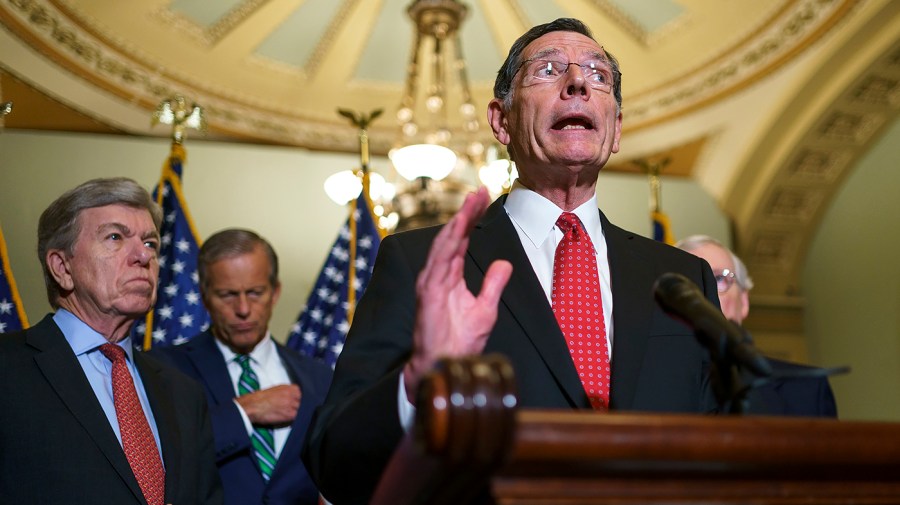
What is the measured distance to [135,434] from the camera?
7.51ft

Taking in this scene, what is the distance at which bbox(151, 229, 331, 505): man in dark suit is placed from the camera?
289 cm

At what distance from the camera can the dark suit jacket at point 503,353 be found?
129 cm

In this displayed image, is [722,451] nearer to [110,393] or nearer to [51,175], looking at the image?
[110,393]

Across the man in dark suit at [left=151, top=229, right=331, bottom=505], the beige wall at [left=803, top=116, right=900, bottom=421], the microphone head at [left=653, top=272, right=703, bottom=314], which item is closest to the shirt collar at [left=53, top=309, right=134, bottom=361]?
the man in dark suit at [left=151, top=229, right=331, bottom=505]

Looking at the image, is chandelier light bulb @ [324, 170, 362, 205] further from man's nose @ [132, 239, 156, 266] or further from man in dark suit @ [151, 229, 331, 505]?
man's nose @ [132, 239, 156, 266]

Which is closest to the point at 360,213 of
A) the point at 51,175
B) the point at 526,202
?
the point at 51,175

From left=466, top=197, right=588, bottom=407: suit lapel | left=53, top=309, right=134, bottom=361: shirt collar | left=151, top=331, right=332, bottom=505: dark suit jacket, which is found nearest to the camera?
left=466, top=197, right=588, bottom=407: suit lapel

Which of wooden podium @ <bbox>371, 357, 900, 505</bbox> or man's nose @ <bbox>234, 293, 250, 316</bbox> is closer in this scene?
wooden podium @ <bbox>371, 357, 900, 505</bbox>

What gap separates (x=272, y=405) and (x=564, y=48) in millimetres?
1657

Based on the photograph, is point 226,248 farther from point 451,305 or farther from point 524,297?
point 451,305

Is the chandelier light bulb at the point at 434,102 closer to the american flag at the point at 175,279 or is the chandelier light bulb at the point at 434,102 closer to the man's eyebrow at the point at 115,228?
the american flag at the point at 175,279

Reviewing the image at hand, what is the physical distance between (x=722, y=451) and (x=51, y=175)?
5.76 m

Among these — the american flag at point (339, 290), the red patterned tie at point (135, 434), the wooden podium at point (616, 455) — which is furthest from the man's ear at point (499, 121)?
the american flag at point (339, 290)

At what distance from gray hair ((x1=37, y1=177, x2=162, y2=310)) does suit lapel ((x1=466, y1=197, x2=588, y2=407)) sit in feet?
4.23
